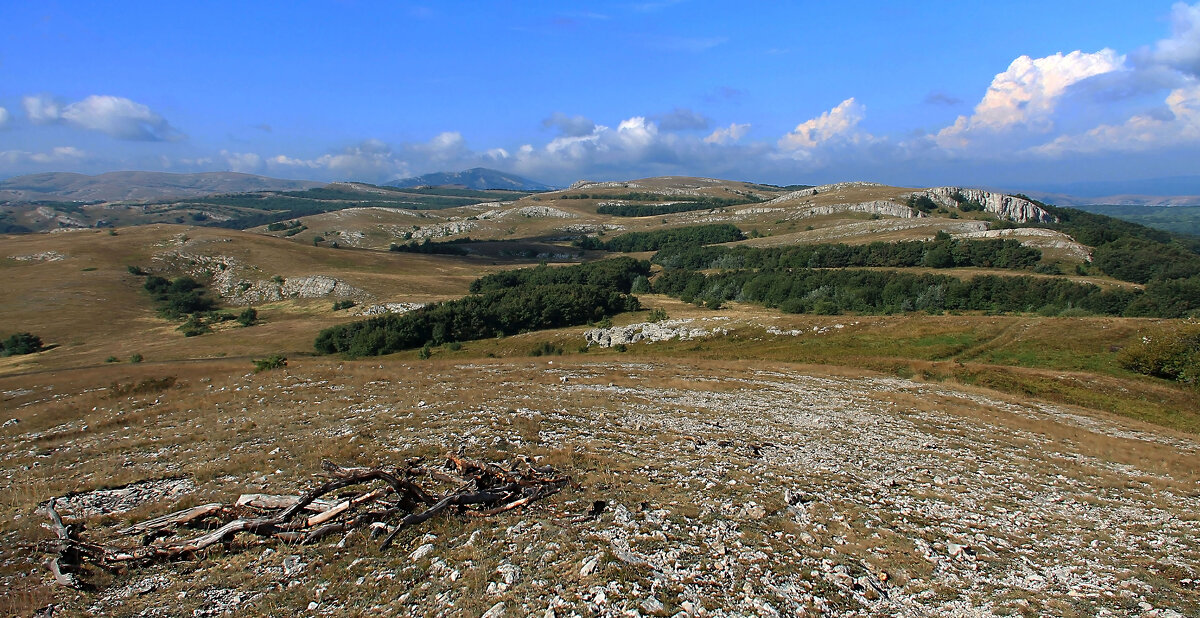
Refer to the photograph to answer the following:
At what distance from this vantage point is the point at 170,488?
567 inches

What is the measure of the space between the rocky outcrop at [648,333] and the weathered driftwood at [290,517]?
55311mm

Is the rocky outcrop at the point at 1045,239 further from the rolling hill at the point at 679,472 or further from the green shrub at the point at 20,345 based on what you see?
the green shrub at the point at 20,345

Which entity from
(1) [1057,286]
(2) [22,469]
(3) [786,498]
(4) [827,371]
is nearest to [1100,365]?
(4) [827,371]

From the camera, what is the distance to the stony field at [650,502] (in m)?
9.35

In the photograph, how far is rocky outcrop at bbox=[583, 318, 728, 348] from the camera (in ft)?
223

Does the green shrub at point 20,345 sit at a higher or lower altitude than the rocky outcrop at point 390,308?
lower

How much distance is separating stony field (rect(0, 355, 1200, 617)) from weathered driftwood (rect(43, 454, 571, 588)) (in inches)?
15.1

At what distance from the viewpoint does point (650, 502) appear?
13.1m

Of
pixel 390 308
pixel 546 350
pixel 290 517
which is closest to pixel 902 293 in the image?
pixel 546 350

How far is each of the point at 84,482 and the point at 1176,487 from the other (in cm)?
3341

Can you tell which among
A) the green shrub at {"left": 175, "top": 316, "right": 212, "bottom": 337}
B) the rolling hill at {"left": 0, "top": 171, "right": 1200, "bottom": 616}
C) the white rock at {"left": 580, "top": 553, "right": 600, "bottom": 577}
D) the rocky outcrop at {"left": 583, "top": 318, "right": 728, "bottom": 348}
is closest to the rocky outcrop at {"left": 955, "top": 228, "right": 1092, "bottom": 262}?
the rolling hill at {"left": 0, "top": 171, "right": 1200, "bottom": 616}

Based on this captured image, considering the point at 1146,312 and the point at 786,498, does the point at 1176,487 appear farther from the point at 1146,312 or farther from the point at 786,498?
the point at 1146,312

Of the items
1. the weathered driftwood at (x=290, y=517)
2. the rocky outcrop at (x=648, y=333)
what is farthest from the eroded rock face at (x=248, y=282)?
→ the weathered driftwood at (x=290, y=517)

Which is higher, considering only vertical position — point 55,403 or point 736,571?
point 736,571
